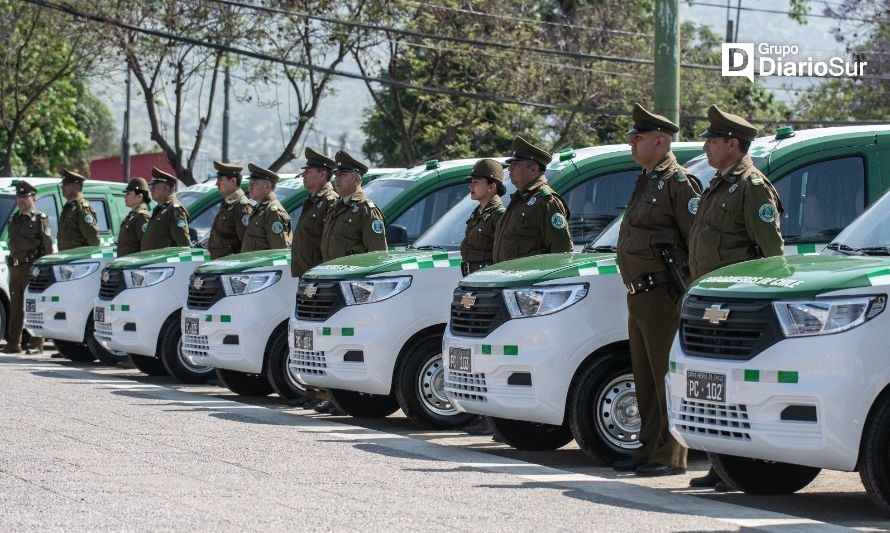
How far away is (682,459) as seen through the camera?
32.6ft

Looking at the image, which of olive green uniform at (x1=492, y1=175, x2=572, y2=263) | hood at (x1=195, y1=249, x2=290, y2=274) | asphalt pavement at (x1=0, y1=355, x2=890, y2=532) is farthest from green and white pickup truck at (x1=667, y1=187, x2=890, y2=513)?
hood at (x1=195, y1=249, x2=290, y2=274)

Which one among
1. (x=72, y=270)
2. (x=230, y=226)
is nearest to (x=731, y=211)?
(x=230, y=226)

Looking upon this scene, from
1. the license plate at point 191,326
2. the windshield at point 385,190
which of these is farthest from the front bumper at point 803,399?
the windshield at point 385,190

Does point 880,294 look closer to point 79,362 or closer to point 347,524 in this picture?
point 347,524

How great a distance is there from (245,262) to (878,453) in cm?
765

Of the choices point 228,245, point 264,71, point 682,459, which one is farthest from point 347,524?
point 264,71

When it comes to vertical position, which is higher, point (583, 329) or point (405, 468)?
point (583, 329)

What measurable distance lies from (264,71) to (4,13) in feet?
17.9

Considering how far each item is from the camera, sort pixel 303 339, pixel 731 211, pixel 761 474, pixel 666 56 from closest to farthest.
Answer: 1. pixel 761 474
2. pixel 731 211
3. pixel 303 339
4. pixel 666 56

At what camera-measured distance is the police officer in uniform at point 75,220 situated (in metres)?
19.6

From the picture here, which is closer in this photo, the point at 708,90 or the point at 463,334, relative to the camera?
the point at 463,334

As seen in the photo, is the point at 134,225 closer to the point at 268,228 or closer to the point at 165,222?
the point at 165,222

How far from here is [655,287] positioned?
32.3ft

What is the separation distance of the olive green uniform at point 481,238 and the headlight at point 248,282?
2.43 metres
